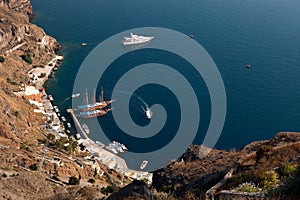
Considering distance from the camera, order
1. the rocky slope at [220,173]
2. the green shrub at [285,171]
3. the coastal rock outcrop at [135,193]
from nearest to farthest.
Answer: the green shrub at [285,171] → the rocky slope at [220,173] → the coastal rock outcrop at [135,193]

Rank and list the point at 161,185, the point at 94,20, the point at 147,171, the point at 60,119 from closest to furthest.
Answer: the point at 161,185 → the point at 147,171 → the point at 60,119 → the point at 94,20

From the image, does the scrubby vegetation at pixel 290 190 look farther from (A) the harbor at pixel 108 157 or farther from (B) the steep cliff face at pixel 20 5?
(B) the steep cliff face at pixel 20 5

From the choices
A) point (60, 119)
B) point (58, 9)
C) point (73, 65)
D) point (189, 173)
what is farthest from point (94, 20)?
point (189, 173)

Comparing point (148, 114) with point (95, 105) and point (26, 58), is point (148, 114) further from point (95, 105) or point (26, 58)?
point (26, 58)

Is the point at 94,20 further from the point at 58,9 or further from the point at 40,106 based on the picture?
the point at 40,106

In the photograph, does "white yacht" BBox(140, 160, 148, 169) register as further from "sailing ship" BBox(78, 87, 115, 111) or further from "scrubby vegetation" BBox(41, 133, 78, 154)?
"sailing ship" BBox(78, 87, 115, 111)

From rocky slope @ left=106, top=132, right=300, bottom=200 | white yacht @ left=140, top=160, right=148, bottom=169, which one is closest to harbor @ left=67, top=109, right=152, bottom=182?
white yacht @ left=140, top=160, right=148, bottom=169

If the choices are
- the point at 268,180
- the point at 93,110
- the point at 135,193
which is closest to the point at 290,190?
the point at 268,180

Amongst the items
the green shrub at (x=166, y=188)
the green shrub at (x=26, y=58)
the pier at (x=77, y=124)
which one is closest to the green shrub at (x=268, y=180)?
the green shrub at (x=166, y=188)
